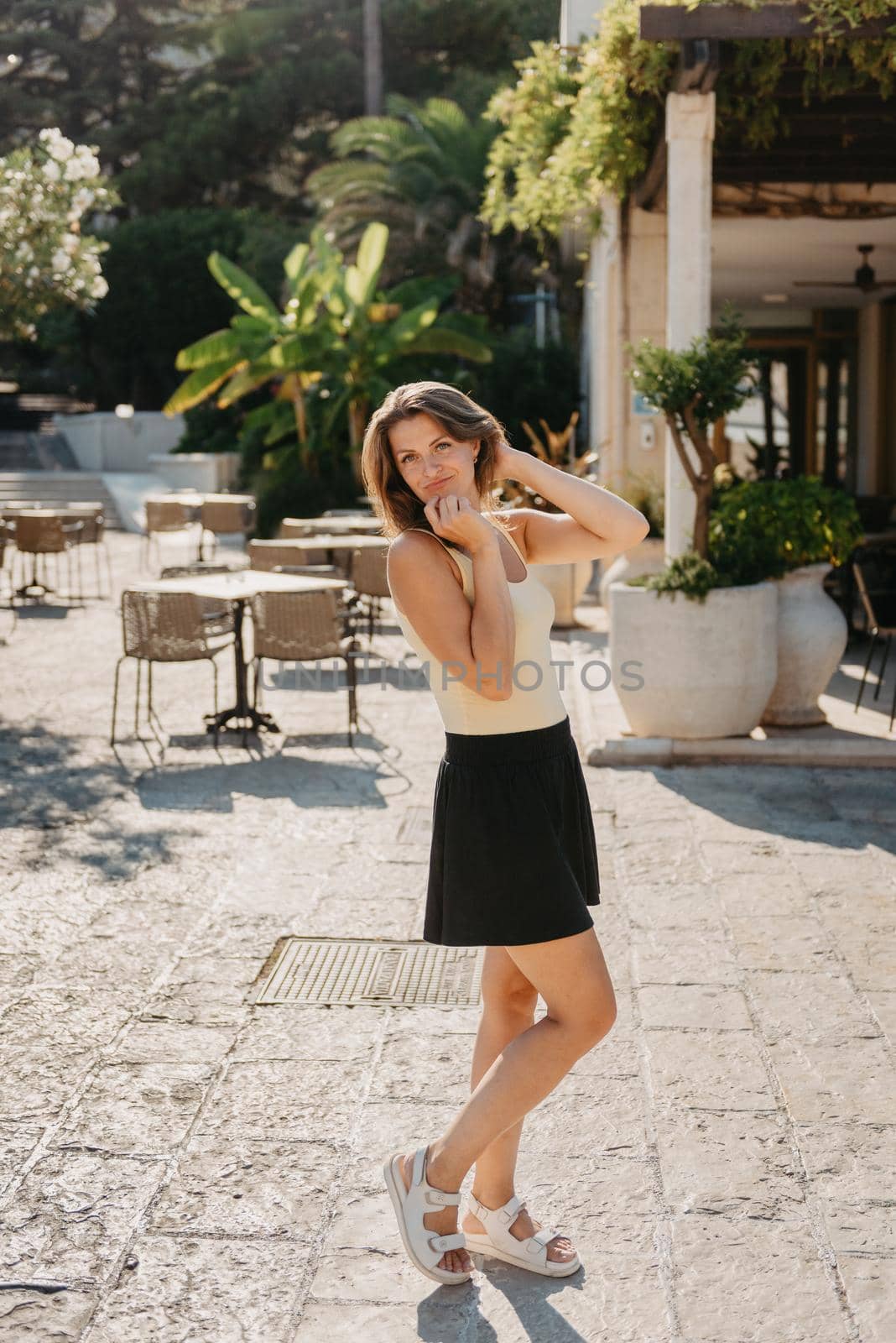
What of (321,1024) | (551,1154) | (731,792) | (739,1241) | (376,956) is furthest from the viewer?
(731,792)

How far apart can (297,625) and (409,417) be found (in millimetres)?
5518

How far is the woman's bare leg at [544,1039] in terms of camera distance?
2.94 meters

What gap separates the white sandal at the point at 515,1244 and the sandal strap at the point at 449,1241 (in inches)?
3.1

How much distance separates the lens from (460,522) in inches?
109

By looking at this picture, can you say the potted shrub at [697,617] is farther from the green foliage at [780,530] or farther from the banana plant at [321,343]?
the banana plant at [321,343]

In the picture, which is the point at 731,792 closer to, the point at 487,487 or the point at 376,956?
the point at 376,956

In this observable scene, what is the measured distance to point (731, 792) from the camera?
719 cm

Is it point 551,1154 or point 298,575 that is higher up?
point 298,575

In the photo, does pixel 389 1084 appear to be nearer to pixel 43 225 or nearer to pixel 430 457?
pixel 430 457

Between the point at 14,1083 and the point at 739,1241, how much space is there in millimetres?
1970

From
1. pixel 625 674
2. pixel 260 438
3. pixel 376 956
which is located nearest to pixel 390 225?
pixel 260 438

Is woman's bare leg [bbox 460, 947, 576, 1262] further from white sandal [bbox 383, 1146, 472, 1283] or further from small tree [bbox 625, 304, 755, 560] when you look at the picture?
small tree [bbox 625, 304, 755, 560]

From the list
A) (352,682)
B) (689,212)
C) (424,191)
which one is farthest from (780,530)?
(424,191)

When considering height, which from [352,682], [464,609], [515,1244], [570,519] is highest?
[570,519]
